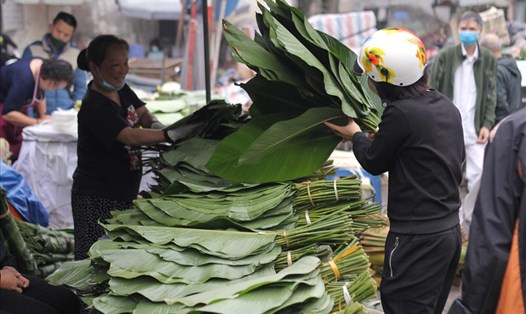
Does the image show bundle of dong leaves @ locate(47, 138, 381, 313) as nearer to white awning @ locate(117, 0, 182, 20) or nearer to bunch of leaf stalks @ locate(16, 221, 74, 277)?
bunch of leaf stalks @ locate(16, 221, 74, 277)

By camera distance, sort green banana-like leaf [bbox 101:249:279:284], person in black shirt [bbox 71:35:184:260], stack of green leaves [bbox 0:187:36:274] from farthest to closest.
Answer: person in black shirt [bbox 71:35:184:260]
stack of green leaves [bbox 0:187:36:274]
green banana-like leaf [bbox 101:249:279:284]

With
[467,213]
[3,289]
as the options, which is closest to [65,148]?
[467,213]

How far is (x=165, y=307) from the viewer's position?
2848 millimetres

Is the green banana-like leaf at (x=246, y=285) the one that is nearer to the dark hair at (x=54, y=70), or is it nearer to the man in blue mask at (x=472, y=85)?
the dark hair at (x=54, y=70)

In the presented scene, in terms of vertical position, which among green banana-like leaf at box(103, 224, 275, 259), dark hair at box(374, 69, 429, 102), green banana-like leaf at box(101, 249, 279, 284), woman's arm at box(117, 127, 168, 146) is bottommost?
green banana-like leaf at box(101, 249, 279, 284)

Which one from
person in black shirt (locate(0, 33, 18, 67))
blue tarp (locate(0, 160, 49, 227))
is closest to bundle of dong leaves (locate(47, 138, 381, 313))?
blue tarp (locate(0, 160, 49, 227))

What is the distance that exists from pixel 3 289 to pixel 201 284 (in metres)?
0.94

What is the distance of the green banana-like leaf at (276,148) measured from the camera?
3496 mm

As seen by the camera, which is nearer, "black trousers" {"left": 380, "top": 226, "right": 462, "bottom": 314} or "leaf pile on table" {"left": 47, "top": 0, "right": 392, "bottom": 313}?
"leaf pile on table" {"left": 47, "top": 0, "right": 392, "bottom": 313}

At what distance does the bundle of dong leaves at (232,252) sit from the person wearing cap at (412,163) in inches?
7.7

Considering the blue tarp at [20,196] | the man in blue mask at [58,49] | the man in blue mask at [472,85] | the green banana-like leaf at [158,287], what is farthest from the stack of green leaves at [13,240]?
the man in blue mask at [472,85]

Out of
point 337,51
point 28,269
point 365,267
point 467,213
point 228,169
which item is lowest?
point 467,213

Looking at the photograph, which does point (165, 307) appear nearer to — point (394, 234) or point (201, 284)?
point (201, 284)

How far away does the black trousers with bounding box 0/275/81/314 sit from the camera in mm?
3383
